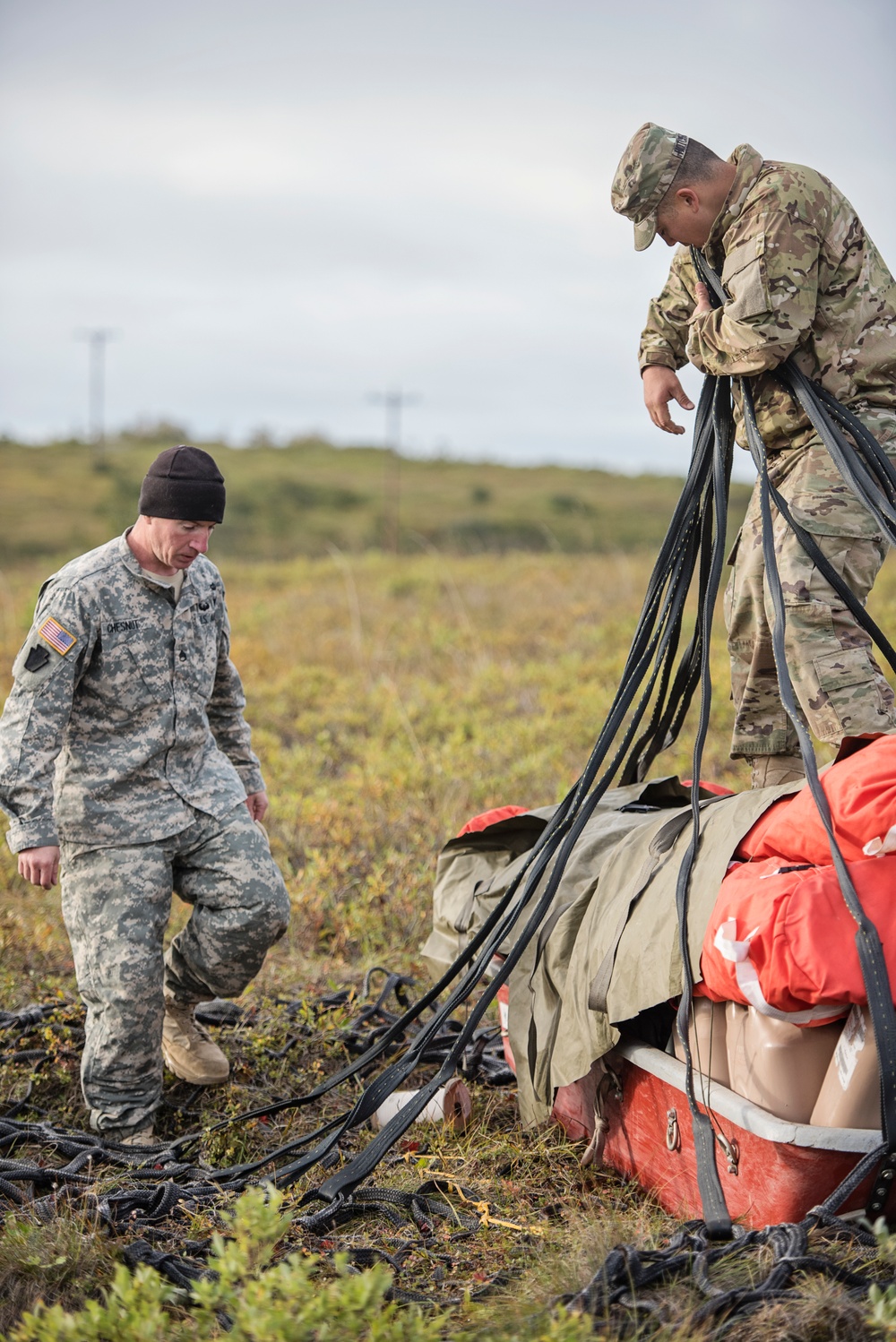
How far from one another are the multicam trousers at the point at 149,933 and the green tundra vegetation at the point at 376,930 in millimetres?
264

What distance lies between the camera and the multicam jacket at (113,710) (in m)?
3.48

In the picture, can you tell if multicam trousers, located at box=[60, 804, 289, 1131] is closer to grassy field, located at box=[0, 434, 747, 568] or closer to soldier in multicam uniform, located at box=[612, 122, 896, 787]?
soldier in multicam uniform, located at box=[612, 122, 896, 787]

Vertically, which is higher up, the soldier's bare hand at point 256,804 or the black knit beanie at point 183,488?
the black knit beanie at point 183,488

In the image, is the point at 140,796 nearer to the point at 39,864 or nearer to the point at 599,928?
the point at 39,864

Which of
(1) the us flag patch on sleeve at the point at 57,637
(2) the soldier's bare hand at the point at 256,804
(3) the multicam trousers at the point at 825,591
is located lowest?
(2) the soldier's bare hand at the point at 256,804

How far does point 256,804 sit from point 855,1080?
2.53 m

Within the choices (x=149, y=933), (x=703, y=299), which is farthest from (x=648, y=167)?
(x=149, y=933)

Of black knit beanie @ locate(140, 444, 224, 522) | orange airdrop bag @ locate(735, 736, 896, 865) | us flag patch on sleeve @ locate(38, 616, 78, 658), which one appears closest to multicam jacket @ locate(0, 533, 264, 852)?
us flag patch on sleeve @ locate(38, 616, 78, 658)

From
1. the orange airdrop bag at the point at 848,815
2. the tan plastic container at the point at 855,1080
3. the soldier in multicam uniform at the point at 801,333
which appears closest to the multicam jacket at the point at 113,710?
the soldier in multicam uniform at the point at 801,333

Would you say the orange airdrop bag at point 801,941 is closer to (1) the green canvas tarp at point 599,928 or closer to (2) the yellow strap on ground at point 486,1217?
(1) the green canvas tarp at point 599,928

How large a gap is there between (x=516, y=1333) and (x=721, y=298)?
2.65 m

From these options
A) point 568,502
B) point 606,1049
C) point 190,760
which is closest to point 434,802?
point 190,760

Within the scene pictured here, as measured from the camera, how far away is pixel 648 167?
10.5 feet

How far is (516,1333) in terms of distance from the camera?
2.06m
